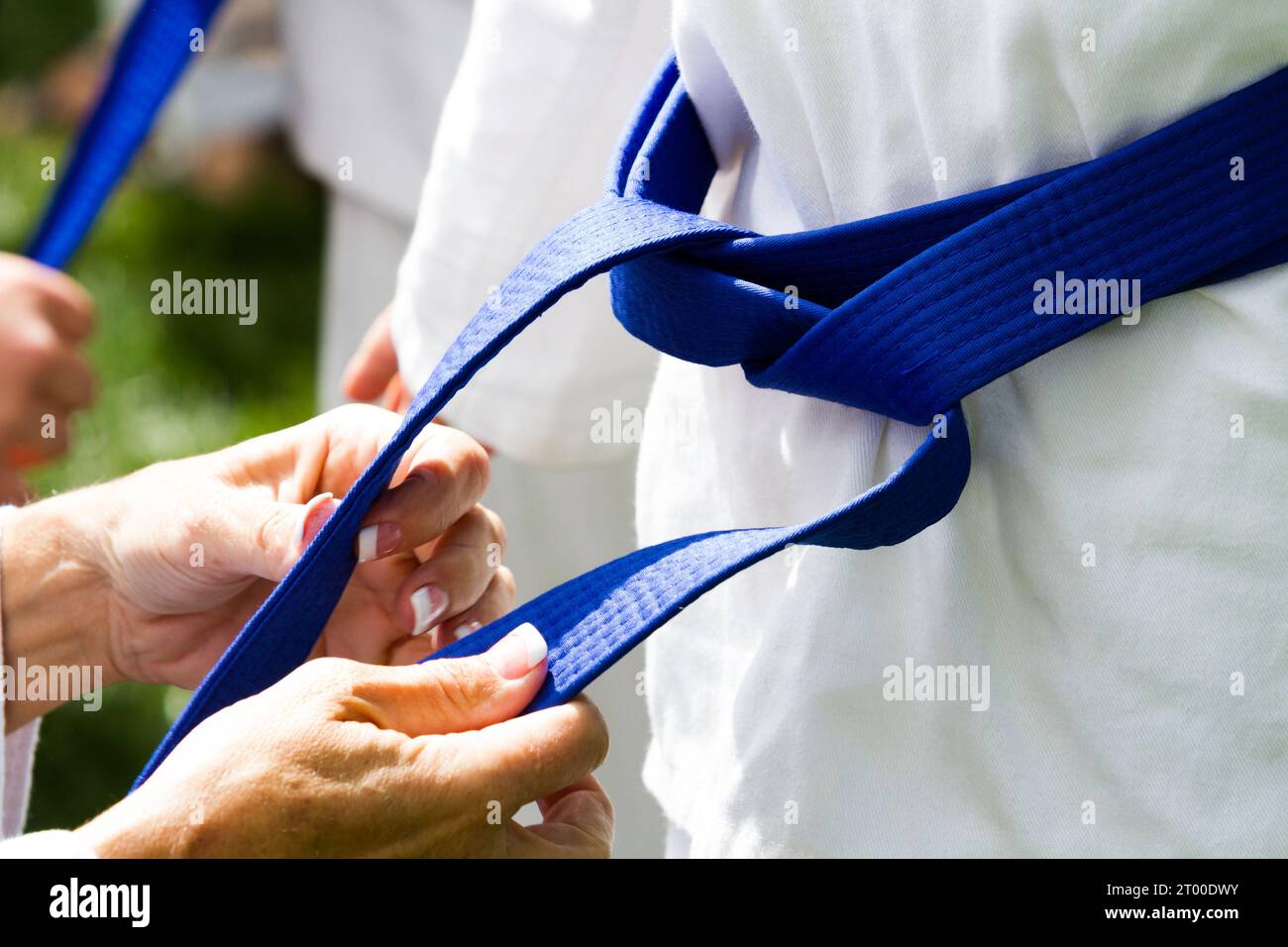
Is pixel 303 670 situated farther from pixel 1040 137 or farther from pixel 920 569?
pixel 1040 137

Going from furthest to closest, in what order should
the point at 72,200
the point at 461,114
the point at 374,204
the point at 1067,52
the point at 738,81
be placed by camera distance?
the point at 374,204
the point at 72,200
the point at 461,114
the point at 738,81
the point at 1067,52

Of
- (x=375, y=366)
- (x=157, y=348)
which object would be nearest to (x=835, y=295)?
(x=375, y=366)

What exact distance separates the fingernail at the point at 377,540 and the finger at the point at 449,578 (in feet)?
0.31

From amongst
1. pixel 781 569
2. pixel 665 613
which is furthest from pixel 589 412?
pixel 665 613

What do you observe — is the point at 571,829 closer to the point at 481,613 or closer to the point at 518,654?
the point at 518,654

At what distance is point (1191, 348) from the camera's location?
0.68m

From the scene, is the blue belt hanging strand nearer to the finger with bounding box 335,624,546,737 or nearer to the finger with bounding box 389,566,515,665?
the finger with bounding box 335,624,546,737

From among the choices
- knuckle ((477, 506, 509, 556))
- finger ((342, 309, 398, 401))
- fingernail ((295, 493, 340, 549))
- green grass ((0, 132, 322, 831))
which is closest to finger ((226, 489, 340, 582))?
fingernail ((295, 493, 340, 549))

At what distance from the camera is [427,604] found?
98 cm

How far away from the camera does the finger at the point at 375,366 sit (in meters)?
1.38

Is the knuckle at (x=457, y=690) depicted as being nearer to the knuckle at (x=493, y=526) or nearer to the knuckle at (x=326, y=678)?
the knuckle at (x=326, y=678)

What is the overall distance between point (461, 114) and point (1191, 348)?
2.10 ft

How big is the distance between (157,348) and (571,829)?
279cm

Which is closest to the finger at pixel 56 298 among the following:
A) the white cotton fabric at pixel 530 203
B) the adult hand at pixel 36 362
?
the adult hand at pixel 36 362
